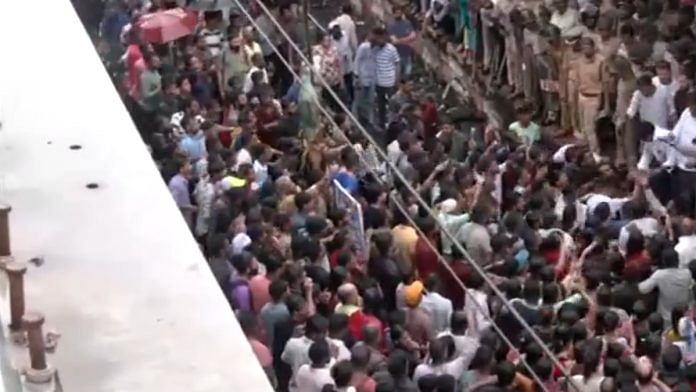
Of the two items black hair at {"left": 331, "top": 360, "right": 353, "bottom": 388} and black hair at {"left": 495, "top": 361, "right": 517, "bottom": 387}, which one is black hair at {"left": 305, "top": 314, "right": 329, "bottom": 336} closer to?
black hair at {"left": 331, "top": 360, "right": 353, "bottom": 388}

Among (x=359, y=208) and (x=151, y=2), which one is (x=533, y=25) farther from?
(x=359, y=208)

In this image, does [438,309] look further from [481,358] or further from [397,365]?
[397,365]

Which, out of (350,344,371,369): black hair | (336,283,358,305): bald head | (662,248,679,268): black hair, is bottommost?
(662,248,679,268): black hair

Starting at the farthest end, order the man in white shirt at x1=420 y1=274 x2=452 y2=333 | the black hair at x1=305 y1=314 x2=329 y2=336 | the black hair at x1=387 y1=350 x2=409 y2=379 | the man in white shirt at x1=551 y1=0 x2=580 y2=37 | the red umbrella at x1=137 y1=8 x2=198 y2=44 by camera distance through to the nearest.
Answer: the man in white shirt at x1=551 y1=0 x2=580 y2=37
the red umbrella at x1=137 y1=8 x2=198 y2=44
the man in white shirt at x1=420 y1=274 x2=452 y2=333
the black hair at x1=305 y1=314 x2=329 y2=336
the black hair at x1=387 y1=350 x2=409 y2=379

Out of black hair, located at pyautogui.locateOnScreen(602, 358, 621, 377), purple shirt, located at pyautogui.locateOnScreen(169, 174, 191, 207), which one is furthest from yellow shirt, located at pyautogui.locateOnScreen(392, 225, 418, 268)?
black hair, located at pyautogui.locateOnScreen(602, 358, 621, 377)

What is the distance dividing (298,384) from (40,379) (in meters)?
5.81

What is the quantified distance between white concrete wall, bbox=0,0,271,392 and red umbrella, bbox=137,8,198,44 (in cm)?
1004

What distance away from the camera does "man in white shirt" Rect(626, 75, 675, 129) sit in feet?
48.0

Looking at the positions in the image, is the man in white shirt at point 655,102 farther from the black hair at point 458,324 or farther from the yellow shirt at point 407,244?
the black hair at point 458,324

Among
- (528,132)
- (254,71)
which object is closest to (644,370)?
(528,132)

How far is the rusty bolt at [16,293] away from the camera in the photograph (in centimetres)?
412

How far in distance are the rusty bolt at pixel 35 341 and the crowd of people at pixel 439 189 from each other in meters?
5.00

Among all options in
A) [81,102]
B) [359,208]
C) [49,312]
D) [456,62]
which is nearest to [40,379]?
[49,312]

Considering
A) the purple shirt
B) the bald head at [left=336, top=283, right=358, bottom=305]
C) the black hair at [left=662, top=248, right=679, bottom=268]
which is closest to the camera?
the bald head at [left=336, top=283, right=358, bottom=305]
